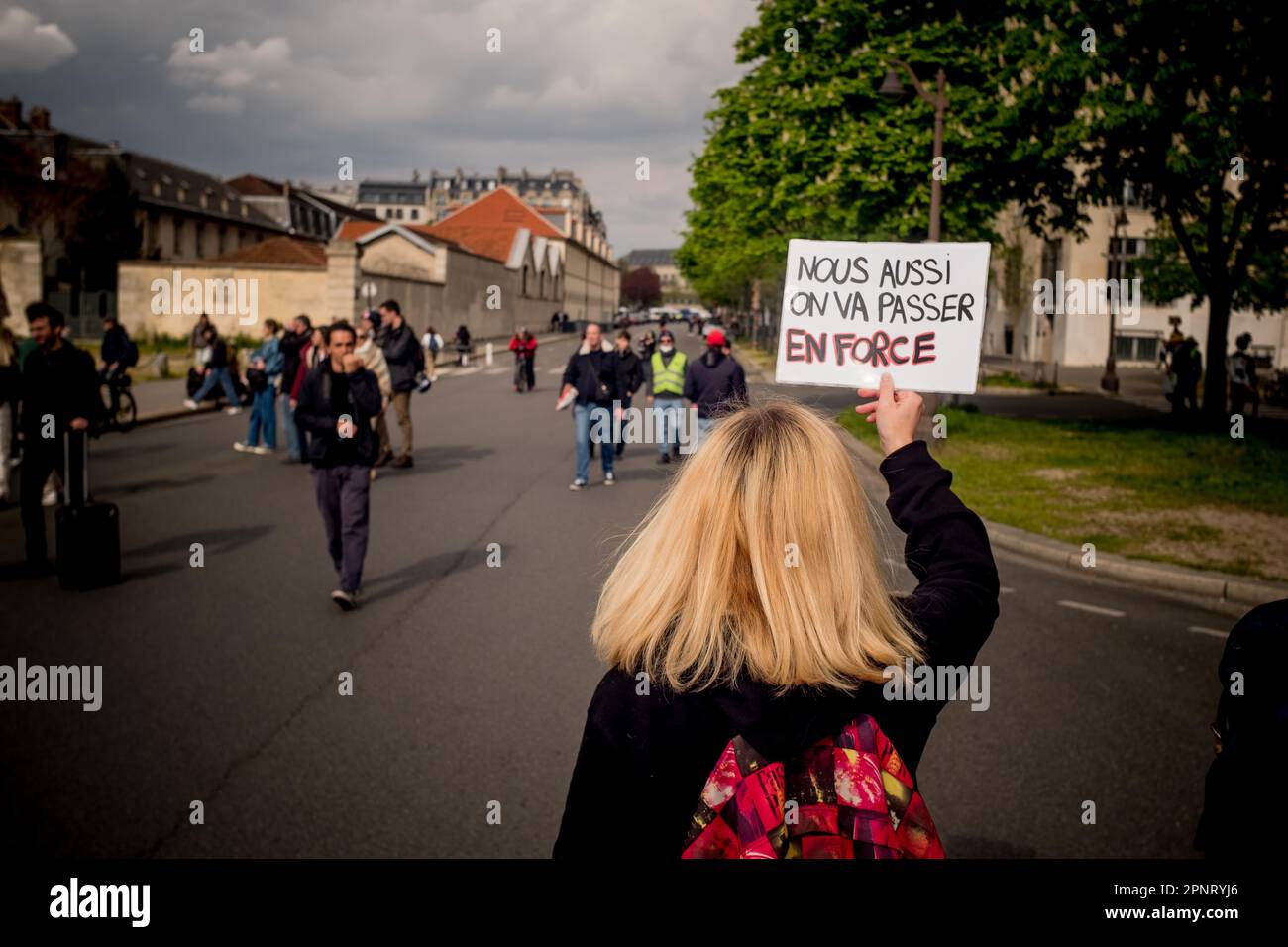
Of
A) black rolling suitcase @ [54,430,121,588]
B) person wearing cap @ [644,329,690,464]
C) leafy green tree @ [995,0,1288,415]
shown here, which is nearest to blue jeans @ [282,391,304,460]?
person wearing cap @ [644,329,690,464]

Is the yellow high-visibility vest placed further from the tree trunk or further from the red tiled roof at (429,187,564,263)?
the red tiled roof at (429,187,564,263)

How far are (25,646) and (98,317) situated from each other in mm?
48985

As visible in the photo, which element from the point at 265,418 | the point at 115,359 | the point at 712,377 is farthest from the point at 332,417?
the point at 115,359

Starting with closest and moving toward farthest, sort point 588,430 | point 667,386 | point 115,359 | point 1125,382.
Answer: point 588,430 → point 667,386 → point 115,359 → point 1125,382

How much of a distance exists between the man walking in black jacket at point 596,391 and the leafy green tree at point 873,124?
27.5ft

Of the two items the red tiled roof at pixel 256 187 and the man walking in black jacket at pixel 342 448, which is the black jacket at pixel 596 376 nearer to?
the man walking in black jacket at pixel 342 448

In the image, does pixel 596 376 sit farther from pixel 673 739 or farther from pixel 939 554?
pixel 673 739

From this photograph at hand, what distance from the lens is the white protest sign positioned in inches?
155

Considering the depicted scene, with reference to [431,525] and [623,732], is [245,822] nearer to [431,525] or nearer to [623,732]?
[623,732]

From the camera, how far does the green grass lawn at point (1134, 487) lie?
9.39 meters

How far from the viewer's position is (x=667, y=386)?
1467cm

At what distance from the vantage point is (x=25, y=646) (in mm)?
6211

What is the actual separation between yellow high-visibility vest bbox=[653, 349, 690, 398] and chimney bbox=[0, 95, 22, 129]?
2503 inches

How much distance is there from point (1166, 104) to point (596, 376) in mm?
11565
